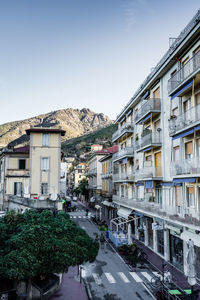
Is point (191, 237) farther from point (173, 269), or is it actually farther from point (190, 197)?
point (173, 269)

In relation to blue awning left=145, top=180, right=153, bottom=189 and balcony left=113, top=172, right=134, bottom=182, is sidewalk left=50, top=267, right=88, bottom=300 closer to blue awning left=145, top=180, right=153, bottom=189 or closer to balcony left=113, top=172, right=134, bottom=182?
blue awning left=145, top=180, right=153, bottom=189

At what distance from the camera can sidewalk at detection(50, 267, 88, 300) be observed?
43.7ft

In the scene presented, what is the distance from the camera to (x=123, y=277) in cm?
1673

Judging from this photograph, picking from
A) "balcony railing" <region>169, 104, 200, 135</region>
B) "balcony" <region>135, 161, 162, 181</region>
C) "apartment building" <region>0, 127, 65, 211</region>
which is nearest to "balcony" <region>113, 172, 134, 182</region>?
"balcony" <region>135, 161, 162, 181</region>

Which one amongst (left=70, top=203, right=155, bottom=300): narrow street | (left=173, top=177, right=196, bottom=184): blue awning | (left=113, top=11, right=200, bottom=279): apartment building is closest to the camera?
(left=70, top=203, right=155, bottom=300): narrow street

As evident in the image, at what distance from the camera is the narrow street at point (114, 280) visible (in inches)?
543

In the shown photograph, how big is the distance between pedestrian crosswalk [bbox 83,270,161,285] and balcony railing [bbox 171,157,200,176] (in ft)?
22.7

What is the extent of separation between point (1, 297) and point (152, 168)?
48.5 ft

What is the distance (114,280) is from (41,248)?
758 cm

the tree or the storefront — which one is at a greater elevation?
the tree

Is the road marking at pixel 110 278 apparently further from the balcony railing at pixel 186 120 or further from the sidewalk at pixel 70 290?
the balcony railing at pixel 186 120

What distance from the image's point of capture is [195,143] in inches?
619

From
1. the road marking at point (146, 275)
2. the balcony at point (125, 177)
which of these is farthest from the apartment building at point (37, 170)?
the road marking at point (146, 275)

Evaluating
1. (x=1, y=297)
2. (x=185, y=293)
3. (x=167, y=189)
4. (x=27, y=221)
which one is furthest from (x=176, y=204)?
(x=1, y=297)
